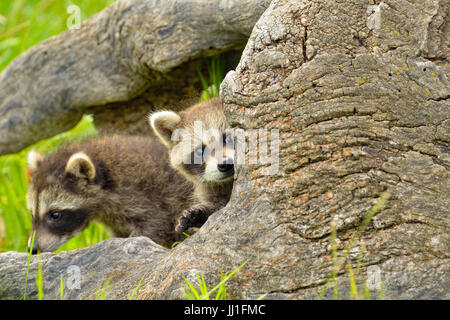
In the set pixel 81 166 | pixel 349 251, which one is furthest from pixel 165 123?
pixel 349 251

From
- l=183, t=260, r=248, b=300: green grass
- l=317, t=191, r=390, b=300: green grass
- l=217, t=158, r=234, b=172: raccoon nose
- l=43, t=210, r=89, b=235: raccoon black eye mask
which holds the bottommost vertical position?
l=43, t=210, r=89, b=235: raccoon black eye mask

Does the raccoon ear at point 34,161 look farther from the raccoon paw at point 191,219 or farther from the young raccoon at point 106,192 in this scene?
the raccoon paw at point 191,219

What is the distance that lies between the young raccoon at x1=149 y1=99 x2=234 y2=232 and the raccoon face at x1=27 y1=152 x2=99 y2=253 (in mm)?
831

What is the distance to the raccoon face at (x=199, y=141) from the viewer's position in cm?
457

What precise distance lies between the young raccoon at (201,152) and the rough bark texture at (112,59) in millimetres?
603

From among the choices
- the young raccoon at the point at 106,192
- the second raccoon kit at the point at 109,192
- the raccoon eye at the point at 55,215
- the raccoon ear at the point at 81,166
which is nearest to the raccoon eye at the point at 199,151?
the second raccoon kit at the point at 109,192

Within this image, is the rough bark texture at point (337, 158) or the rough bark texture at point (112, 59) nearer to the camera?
the rough bark texture at point (337, 158)

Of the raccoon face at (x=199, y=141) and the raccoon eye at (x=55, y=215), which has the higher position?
the raccoon face at (x=199, y=141)

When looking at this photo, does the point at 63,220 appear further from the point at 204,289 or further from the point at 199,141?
the point at 204,289

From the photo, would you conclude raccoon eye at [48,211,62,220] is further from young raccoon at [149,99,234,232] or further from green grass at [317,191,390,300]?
green grass at [317,191,390,300]

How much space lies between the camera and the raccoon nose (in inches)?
173

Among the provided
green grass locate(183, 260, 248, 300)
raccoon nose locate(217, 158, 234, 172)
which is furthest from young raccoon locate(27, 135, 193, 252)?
green grass locate(183, 260, 248, 300)

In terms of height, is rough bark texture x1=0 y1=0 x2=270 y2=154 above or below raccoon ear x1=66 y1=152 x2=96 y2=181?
above

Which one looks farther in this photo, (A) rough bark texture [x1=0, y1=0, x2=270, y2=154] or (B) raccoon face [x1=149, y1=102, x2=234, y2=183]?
(A) rough bark texture [x1=0, y1=0, x2=270, y2=154]
